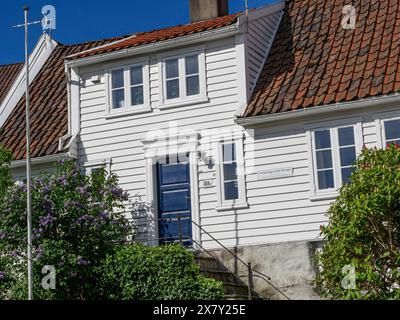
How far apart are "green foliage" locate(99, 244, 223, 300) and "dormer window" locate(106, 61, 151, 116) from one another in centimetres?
475

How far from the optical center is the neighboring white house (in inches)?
695

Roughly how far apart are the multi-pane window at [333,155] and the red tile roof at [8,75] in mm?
12267

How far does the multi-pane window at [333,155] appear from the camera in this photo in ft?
57.8

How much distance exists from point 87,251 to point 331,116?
6036mm

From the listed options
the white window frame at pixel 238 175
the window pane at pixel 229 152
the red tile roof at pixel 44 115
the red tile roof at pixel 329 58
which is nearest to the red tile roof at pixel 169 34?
the red tile roof at pixel 329 58

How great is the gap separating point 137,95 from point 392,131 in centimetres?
640

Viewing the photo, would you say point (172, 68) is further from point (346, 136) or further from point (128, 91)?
point (346, 136)

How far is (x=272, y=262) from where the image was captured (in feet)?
58.1

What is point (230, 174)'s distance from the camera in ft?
61.4

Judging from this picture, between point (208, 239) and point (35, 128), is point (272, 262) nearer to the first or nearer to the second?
point (208, 239)

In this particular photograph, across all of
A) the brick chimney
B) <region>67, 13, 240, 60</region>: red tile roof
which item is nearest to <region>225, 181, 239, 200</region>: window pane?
<region>67, 13, 240, 60</region>: red tile roof

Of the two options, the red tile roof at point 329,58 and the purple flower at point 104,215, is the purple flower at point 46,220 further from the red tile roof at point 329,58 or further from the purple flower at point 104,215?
the red tile roof at point 329,58
